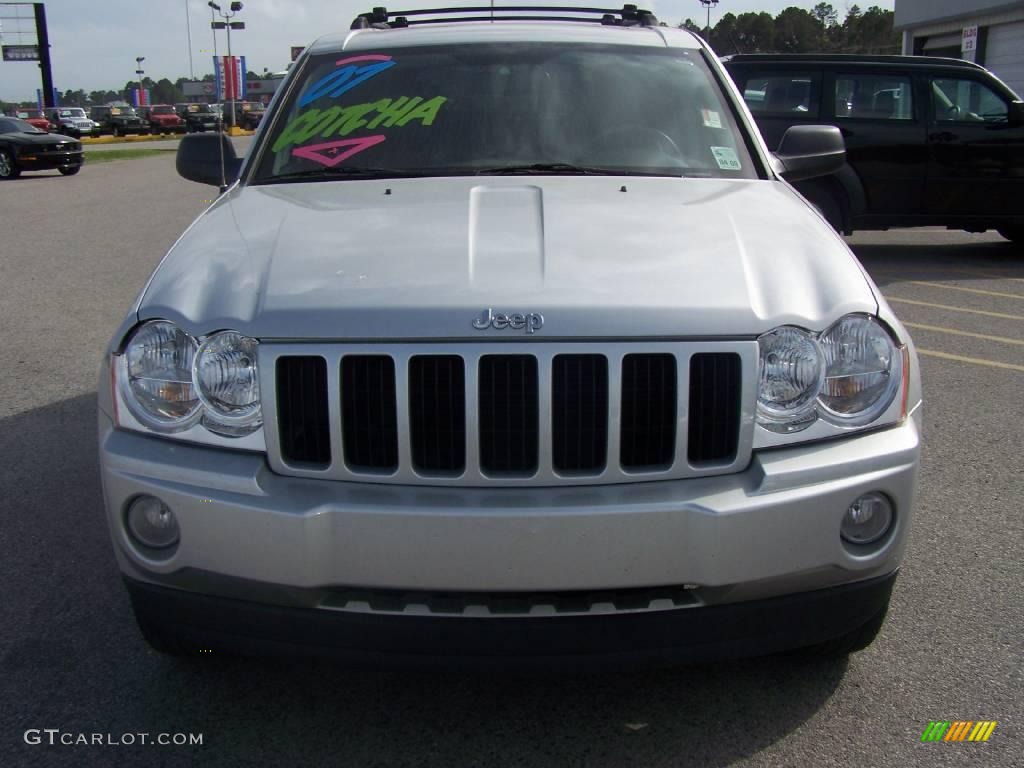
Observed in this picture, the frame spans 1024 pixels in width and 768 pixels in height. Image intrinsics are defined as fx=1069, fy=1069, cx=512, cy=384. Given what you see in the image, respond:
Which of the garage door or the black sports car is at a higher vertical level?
the garage door

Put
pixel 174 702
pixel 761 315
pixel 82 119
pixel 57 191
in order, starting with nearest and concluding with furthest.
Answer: pixel 761 315, pixel 174 702, pixel 57 191, pixel 82 119

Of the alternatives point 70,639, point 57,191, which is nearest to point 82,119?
point 57,191

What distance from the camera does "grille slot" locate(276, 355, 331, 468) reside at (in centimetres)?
243

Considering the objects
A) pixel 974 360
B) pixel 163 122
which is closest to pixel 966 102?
pixel 974 360

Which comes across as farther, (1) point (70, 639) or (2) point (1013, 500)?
(2) point (1013, 500)

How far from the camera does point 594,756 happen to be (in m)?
2.55

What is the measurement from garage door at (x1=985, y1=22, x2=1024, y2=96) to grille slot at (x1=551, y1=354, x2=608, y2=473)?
2662 cm

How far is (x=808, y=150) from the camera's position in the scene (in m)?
4.18

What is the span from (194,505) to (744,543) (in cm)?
121

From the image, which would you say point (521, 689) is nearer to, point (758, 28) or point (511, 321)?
point (511, 321)

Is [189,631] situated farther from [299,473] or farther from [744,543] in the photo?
[744,543]

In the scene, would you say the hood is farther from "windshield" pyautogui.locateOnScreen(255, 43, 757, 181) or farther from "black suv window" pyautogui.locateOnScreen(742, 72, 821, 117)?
"black suv window" pyautogui.locateOnScreen(742, 72, 821, 117)

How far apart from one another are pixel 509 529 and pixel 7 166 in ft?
81.9

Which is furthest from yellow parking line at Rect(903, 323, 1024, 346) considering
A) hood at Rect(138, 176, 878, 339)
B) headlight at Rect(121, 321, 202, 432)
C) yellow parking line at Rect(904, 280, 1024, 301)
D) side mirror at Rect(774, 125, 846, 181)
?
headlight at Rect(121, 321, 202, 432)
